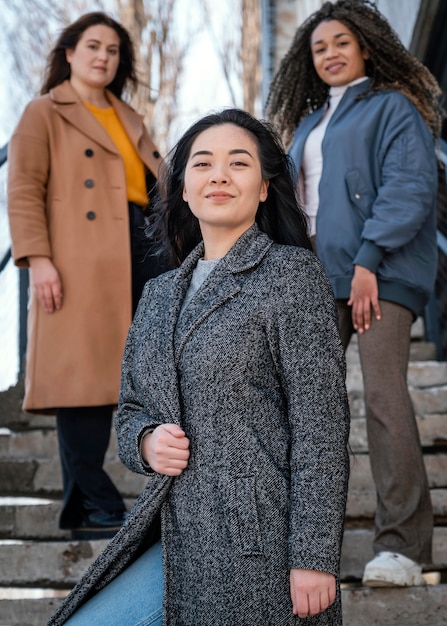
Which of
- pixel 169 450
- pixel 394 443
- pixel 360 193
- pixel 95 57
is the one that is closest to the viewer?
pixel 169 450

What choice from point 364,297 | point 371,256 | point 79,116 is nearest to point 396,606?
point 364,297

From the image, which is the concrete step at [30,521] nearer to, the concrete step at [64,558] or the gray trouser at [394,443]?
the concrete step at [64,558]

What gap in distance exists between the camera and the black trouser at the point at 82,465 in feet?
9.60

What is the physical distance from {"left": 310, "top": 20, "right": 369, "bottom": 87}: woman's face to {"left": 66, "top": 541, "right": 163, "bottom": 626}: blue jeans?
1.85m

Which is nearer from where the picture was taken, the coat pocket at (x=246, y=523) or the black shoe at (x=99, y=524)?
the coat pocket at (x=246, y=523)

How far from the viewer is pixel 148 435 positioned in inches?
63.7

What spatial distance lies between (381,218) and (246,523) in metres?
1.37

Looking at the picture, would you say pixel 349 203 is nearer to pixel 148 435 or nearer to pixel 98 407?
Answer: pixel 98 407

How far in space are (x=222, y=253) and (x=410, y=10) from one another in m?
3.67

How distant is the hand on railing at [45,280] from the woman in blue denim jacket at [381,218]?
0.82 meters

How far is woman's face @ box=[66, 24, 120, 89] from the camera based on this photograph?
318cm

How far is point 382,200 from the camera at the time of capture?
8.73 feet

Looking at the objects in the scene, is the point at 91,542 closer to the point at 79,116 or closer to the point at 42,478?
the point at 42,478

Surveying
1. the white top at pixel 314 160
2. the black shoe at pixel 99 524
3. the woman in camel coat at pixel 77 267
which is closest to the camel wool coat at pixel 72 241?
the woman in camel coat at pixel 77 267
